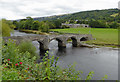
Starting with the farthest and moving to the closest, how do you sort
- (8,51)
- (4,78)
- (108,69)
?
1. (108,69)
2. (8,51)
3. (4,78)

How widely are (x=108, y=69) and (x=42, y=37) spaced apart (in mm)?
21120

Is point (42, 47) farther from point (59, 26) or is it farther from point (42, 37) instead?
point (59, 26)

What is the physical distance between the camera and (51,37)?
37781mm

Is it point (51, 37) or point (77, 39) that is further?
point (77, 39)

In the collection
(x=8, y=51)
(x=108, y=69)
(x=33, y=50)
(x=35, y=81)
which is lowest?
(x=108, y=69)

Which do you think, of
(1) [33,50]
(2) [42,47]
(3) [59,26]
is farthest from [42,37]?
(3) [59,26]

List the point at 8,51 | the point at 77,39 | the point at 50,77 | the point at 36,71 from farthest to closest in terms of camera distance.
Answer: the point at 77,39 → the point at 8,51 → the point at 36,71 → the point at 50,77

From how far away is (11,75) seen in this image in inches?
202

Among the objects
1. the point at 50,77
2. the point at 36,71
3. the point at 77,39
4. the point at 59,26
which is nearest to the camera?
the point at 50,77

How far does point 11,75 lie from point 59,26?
314 ft

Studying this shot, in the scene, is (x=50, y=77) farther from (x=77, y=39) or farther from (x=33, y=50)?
(x=77, y=39)

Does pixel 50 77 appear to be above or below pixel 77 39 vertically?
above

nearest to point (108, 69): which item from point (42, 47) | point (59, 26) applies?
point (42, 47)

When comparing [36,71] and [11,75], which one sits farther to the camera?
[36,71]
